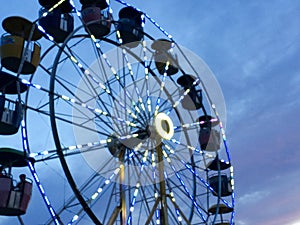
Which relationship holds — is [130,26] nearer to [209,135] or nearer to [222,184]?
[209,135]

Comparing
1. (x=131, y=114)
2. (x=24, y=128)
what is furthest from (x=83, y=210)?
(x=131, y=114)

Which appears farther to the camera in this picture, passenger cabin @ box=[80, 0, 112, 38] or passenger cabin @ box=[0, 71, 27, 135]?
passenger cabin @ box=[80, 0, 112, 38]

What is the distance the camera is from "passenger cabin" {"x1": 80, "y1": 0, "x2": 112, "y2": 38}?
14719 millimetres

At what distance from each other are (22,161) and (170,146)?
192 inches

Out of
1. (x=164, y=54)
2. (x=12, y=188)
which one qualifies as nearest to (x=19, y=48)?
(x=12, y=188)

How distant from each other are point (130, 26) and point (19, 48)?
4345mm

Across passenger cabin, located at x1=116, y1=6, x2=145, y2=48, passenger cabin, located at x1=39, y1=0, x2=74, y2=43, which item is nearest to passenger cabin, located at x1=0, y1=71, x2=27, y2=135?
passenger cabin, located at x1=39, y1=0, x2=74, y2=43

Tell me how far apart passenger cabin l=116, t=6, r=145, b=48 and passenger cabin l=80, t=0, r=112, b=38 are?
57 cm

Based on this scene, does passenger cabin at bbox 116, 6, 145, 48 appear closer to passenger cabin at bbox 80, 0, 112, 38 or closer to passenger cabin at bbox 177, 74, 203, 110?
passenger cabin at bbox 80, 0, 112, 38

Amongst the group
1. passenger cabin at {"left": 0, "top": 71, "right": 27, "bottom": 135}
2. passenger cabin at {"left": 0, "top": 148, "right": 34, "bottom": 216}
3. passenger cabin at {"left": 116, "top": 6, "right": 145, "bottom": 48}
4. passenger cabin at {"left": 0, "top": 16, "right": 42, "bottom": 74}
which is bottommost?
passenger cabin at {"left": 0, "top": 148, "right": 34, "bottom": 216}

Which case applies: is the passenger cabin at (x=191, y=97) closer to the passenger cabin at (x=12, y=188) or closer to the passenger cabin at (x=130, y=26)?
the passenger cabin at (x=130, y=26)

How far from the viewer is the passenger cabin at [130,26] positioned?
52.7 feet

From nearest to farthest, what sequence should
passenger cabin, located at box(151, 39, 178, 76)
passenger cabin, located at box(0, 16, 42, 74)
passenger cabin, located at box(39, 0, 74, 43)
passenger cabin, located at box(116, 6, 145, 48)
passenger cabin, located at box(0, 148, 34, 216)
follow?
passenger cabin, located at box(0, 148, 34, 216), passenger cabin, located at box(0, 16, 42, 74), passenger cabin, located at box(39, 0, 74, 43), passenger cabin, located at box(116, 6, 145, 48), passenger cabin, located at box(151, 39, 178, 76)

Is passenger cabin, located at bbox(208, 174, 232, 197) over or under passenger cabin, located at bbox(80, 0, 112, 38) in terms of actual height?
under
